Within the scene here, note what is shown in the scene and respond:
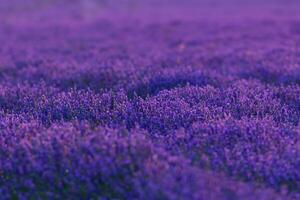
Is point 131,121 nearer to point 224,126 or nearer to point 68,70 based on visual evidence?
point 224,126

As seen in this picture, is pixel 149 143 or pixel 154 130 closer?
pixel 149 143

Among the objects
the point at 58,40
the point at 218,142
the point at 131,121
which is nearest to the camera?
the point at 218,142

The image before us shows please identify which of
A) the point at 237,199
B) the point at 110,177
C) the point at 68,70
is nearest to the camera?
the point at 237,199

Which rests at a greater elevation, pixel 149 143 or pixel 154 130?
pixel 149 143

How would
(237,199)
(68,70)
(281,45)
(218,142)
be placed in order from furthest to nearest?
(281,45)
(68,70)
(218,142)
(237,199)

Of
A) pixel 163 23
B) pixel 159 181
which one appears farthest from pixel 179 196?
pixel 163 23

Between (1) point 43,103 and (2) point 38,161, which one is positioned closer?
(2) point 38,161

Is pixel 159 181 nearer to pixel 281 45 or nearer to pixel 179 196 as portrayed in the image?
pixel 179 196

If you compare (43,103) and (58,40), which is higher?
(43,103)

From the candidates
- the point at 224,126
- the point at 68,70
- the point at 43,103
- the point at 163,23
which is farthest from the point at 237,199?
the point at 163,23
